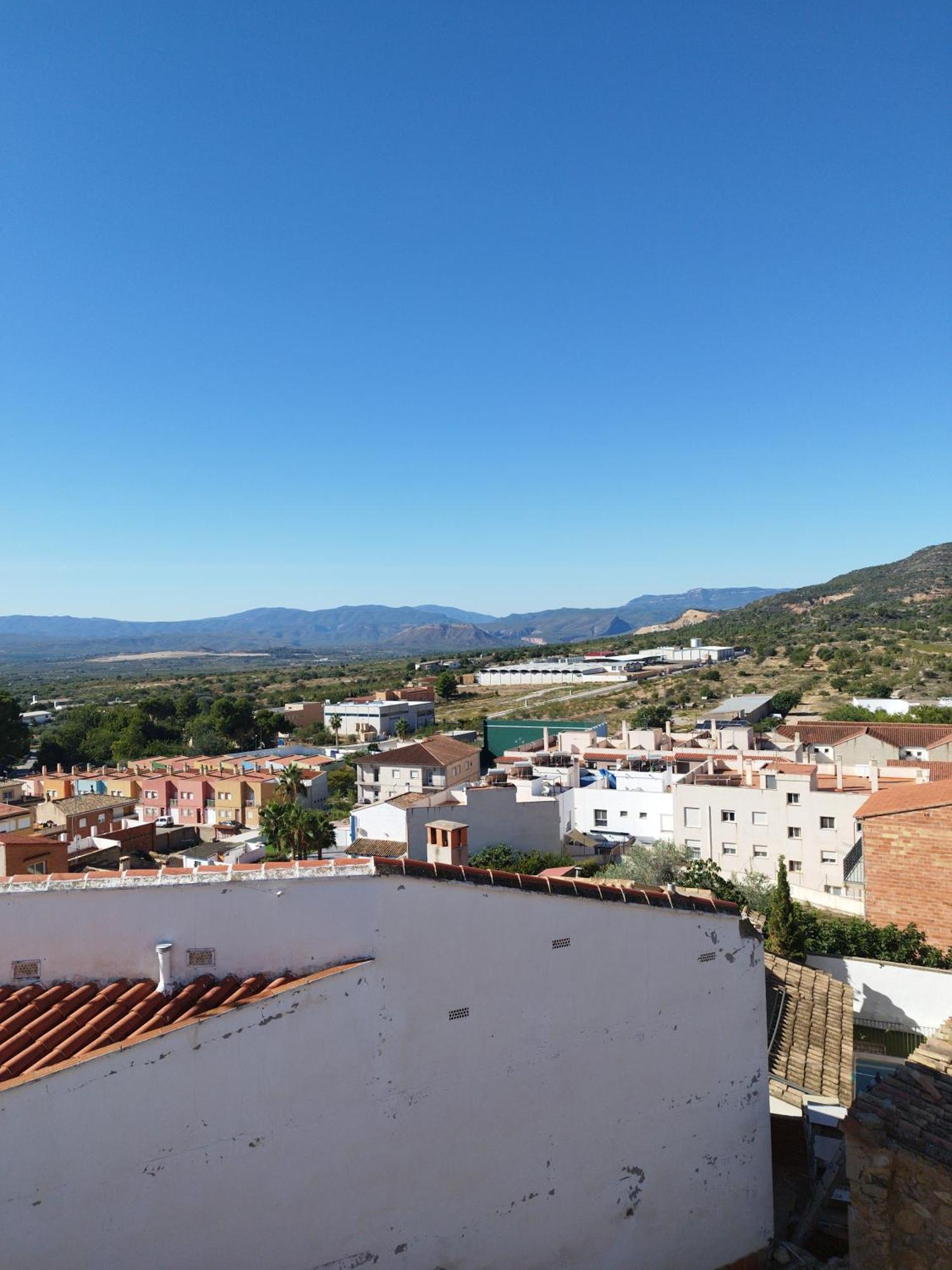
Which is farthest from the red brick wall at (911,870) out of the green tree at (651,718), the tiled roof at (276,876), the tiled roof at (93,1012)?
the green tree at (651,718)

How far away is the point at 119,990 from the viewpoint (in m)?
6.81

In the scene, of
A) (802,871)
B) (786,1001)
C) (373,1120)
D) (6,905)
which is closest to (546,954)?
(373,1120)

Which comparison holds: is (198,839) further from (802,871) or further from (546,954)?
(546,954)

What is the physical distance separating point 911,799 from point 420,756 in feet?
96.3

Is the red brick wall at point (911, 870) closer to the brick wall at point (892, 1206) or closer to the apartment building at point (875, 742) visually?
the brick wall at point (892, 1206)

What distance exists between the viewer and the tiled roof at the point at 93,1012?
609 cm

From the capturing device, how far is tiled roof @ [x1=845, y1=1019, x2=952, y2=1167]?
293 inches

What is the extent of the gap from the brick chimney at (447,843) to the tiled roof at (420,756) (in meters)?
36.4

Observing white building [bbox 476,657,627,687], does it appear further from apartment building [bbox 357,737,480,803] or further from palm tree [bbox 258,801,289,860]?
palm tree [bbox 258,801,289,860]

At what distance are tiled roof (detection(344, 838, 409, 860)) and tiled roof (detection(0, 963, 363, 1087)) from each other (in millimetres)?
23075

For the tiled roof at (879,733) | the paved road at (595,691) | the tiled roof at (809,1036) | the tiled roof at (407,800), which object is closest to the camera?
the tiled roof at (809,1036)

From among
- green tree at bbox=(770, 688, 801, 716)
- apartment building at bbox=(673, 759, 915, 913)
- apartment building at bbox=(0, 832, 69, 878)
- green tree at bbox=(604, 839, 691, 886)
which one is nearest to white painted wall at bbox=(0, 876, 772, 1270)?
apartment building at bbox=(0, 832, 69, 878)

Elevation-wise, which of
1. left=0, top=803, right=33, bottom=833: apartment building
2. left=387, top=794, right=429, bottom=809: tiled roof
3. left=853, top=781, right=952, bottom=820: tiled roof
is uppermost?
left=853, top=781, right=952, bottom=820: tiled roof

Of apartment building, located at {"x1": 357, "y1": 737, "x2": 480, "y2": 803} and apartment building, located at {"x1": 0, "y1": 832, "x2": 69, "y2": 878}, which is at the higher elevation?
apartment building, located at {"x1": 0, "y1": 832, "x2": 69, "y2": 878}
